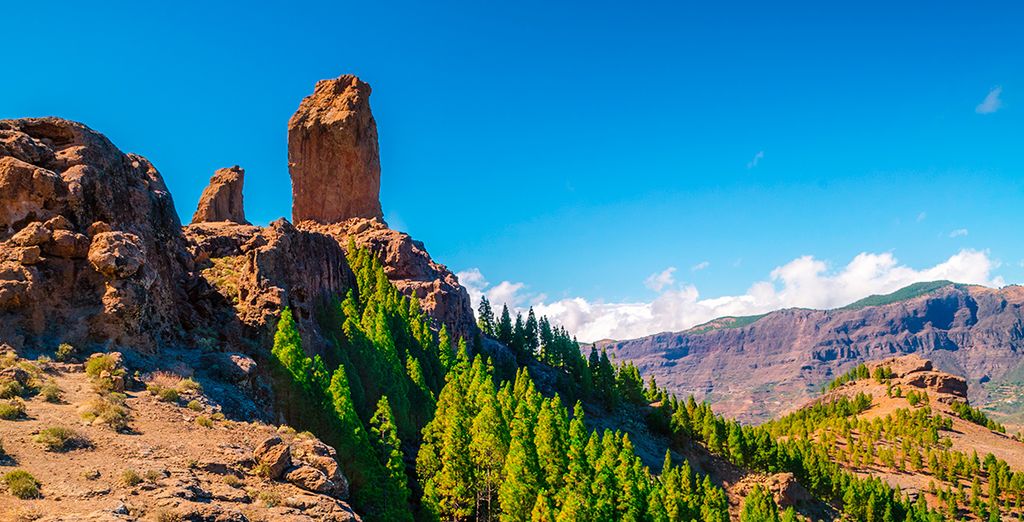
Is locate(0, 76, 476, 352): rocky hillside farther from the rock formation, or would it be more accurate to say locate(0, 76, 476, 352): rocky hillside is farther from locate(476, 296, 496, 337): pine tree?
locate(476, 296, 496, 337): pine tree

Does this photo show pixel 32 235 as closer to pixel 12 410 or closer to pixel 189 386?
pixel 189 386

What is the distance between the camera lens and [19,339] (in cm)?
2664

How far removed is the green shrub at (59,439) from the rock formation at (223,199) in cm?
7285

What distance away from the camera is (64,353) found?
27.2 m

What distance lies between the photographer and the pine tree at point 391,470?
127ft

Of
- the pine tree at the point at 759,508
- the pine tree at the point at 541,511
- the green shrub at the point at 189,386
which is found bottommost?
the pine tree at the point at 759,508

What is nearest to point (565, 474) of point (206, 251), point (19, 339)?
point (19, 339)

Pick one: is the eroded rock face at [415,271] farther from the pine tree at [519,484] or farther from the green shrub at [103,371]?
the green shrub at [103,371]

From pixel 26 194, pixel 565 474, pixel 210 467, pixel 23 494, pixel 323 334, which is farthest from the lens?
pixel 323 334

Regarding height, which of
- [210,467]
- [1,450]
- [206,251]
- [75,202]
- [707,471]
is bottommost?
[707,471]

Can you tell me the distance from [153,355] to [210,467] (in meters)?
12.2

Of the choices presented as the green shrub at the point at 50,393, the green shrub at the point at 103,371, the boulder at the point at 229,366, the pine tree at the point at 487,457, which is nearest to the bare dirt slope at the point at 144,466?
the green shrub at the point at 50,393

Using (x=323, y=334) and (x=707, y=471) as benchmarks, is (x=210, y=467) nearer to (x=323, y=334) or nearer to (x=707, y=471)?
(x=323, y=334)

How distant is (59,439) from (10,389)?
4735 millimetres
